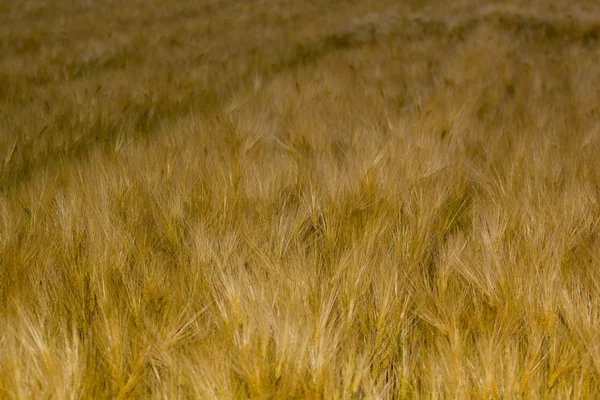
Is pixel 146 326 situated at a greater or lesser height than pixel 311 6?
lesser

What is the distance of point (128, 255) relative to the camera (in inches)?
44.2

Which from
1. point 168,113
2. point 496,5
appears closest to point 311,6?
point 496,5

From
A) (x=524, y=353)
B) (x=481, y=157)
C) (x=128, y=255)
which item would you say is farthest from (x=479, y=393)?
(x=481, y=157)

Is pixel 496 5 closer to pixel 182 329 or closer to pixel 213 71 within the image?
pixel 213 71

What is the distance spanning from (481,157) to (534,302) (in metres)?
0.98

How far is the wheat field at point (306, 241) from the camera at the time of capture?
802mm

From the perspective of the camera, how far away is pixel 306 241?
4.16ft

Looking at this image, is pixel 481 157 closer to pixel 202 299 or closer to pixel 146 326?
pixel 202 299

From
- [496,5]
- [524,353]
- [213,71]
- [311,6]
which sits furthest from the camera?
[311,6]

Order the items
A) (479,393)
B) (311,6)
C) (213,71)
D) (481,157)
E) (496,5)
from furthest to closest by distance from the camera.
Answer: (311,6)
(496,5)
(213,71)
(481,157)
(479,393)

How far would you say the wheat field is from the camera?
31.6 inches

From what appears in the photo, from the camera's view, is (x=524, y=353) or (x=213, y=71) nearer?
(x=524, y=353)

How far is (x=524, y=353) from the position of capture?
2.92 ft

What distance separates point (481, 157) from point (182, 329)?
1.30 meters
